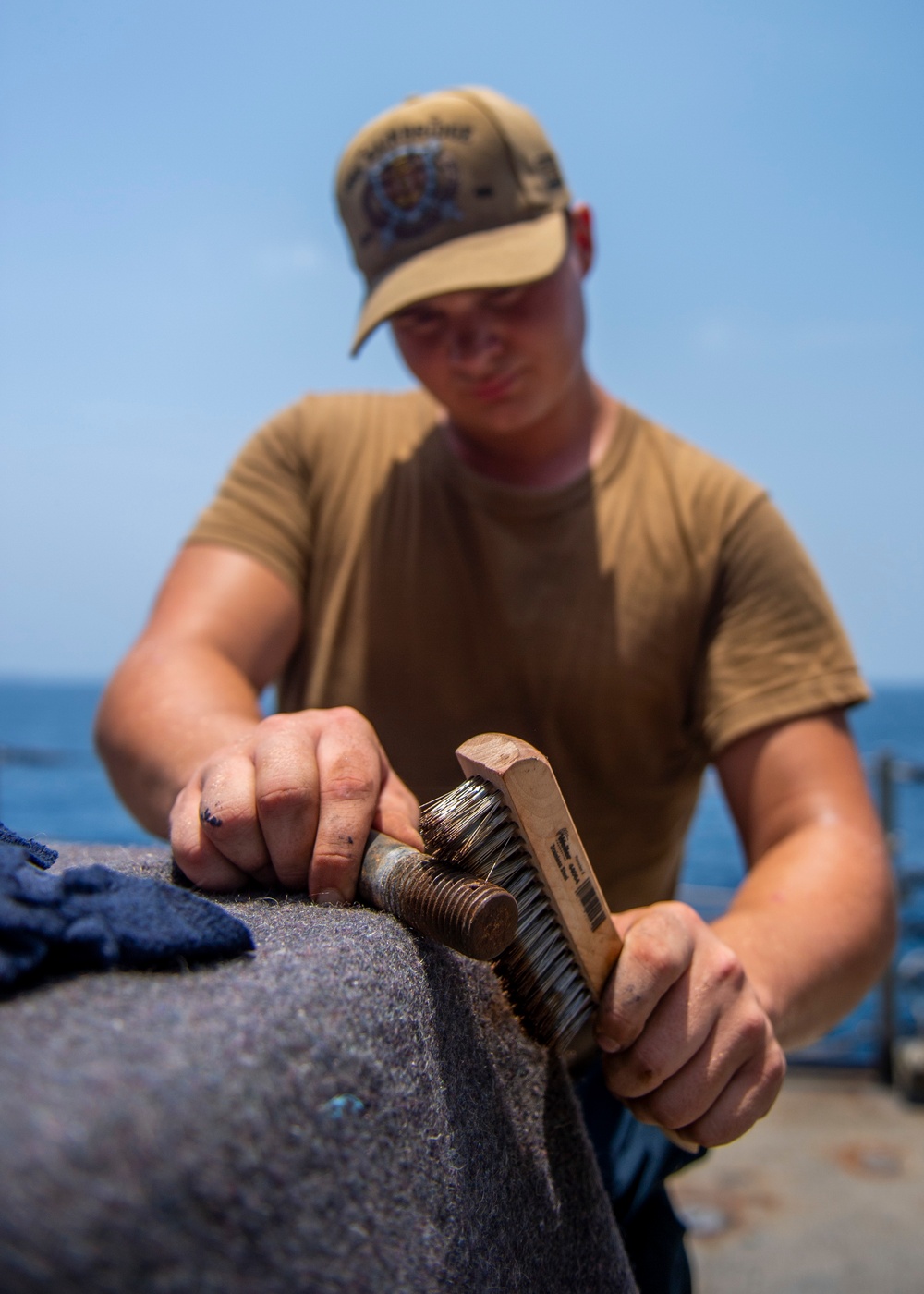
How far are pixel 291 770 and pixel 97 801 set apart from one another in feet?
48.7

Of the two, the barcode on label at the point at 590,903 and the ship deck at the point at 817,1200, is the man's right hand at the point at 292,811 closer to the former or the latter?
the barcode on label at the point at 590,903

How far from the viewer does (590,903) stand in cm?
72

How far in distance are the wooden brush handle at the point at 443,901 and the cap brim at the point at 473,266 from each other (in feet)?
3.17

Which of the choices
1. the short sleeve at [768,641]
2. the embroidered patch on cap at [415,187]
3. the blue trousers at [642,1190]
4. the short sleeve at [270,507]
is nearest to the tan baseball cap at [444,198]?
the embroidered patch on cap at [415,187]

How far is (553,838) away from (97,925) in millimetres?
308

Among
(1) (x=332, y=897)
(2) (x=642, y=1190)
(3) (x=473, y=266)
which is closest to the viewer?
(1) (x=332, y=897)

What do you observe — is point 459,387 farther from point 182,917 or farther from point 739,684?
point 182,917

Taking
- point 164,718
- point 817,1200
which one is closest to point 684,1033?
point 164,718

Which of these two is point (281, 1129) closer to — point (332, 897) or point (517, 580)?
point (332, 897)

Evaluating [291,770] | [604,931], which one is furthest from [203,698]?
[604,931]

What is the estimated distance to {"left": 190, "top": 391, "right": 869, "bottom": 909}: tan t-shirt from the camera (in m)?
1.53

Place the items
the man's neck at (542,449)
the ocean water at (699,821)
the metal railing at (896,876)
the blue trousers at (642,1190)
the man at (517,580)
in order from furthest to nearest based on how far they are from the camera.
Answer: the ocean water at (699,821) → the metal railing at (896,876) → the man's neck at (542,449) → the man at (517,580) → the blue trousers at (642,1190)

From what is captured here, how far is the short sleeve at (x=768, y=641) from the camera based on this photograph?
1446 mm

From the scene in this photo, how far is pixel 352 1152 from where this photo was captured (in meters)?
0.46
